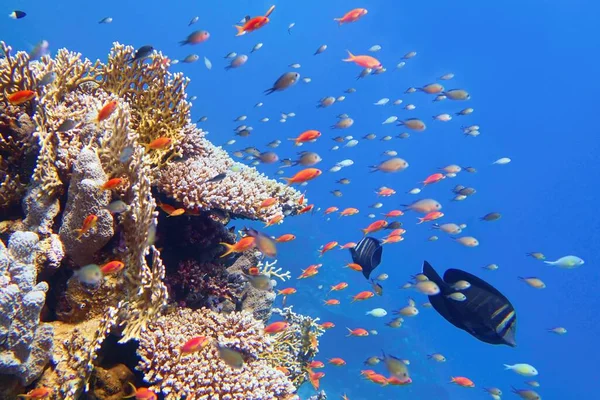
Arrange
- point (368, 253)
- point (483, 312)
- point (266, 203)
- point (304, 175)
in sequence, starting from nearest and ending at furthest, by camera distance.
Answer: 1. point (483, 312)
2. point (266, 203)
3. point (368, 253)
4. point (304, 175)

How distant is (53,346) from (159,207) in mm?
1970

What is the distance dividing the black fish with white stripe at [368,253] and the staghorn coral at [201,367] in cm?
192

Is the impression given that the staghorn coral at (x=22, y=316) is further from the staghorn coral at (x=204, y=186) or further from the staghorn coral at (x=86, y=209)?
the staghorn coral at (x=204, y=186)

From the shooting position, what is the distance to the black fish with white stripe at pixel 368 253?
5469 millimetres

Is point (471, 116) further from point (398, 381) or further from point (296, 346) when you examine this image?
point (296, 346)

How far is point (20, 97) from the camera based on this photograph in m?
4.27

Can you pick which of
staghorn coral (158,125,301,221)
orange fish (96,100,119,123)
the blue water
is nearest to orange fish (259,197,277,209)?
staghorn coral (158,125,301,221)

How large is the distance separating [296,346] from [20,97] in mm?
4883

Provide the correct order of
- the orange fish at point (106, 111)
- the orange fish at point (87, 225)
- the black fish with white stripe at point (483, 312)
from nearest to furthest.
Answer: the black fish with white stripe at point (483, 312), the orange fish at point (87, 225), the orange fish at point (106, 111)

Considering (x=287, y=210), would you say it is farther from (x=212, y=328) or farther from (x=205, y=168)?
(x=212, y=328)

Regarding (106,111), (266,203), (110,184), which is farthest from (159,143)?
(266,203)

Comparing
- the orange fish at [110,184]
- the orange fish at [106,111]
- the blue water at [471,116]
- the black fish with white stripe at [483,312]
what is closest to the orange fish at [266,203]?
the orange fish at [110,184]

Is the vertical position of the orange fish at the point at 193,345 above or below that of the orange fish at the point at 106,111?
below

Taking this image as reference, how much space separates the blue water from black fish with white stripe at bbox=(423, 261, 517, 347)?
59.7 meters
